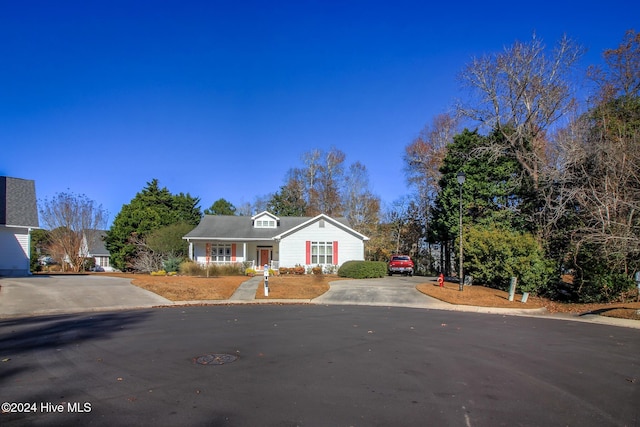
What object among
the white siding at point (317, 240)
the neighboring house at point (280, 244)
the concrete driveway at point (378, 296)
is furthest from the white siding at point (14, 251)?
the concrete driveway at point (378, 296)

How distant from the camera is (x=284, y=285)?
24062mm

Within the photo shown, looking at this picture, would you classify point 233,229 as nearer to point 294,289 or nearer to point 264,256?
point 264,256

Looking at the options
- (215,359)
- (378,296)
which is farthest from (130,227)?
(215,359)

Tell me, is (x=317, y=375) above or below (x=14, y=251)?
below

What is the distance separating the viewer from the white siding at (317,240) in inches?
1363

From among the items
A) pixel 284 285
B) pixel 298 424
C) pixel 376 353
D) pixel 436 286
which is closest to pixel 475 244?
pixel 436 286

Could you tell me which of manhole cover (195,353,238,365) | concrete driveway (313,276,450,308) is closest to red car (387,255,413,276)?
→ concrete driveway (313,276,450,308)

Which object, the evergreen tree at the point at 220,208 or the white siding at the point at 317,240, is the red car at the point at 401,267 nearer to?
the white siding at the point at 317,240

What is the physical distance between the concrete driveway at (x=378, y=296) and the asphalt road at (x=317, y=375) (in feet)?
26.0

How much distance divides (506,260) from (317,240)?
1642 cm

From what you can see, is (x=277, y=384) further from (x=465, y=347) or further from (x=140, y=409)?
(x=465, y=347)

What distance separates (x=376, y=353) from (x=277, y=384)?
286 centimetres

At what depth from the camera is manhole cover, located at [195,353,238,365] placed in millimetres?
7320

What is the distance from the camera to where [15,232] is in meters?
25.9
